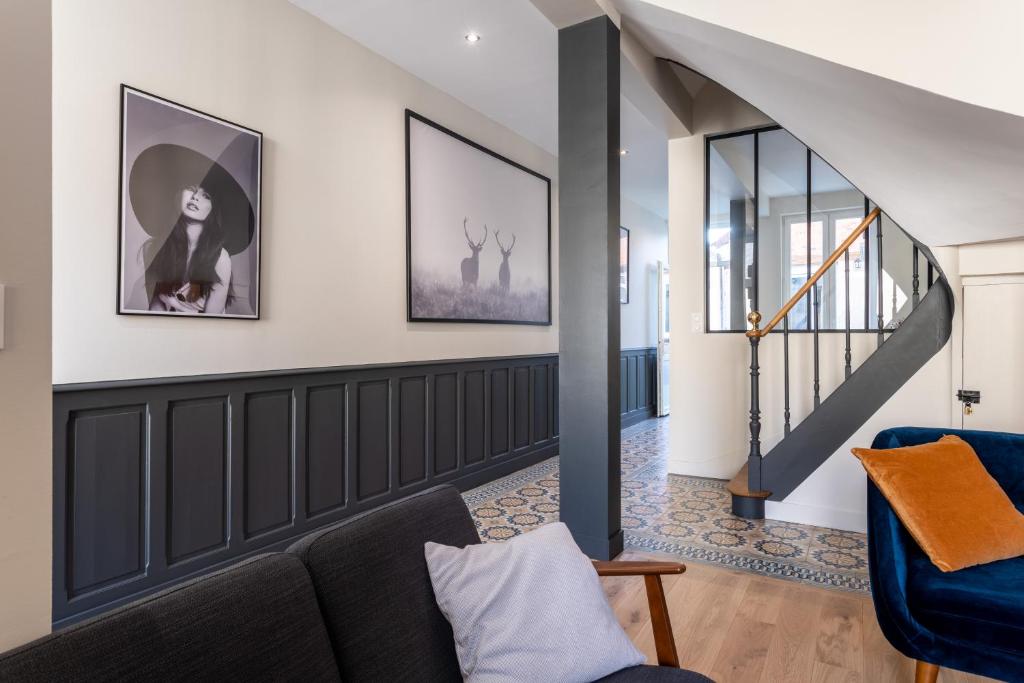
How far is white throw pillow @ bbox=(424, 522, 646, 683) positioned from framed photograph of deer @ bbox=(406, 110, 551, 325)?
8.98ft

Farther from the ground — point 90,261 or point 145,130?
point 145,130

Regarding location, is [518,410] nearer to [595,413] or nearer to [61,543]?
[595,413]

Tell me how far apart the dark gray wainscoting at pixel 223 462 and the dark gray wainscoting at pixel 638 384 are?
323 cm

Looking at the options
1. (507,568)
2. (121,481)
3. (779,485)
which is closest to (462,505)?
(507,568)

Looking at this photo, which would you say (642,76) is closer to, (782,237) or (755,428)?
(782,237)

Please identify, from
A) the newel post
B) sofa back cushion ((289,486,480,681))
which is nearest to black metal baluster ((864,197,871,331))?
the newel post

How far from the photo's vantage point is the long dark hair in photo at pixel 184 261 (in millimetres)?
2449

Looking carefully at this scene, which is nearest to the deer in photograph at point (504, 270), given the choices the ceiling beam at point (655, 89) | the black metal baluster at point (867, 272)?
the ceiling beam at point (655, 89)

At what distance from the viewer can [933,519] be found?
1765 millimetres

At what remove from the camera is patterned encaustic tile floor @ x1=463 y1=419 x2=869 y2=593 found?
2.77 meters

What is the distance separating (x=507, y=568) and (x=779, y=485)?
2.72m

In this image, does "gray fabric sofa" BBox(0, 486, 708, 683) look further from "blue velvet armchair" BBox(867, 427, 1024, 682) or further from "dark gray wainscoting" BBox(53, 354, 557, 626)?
"dark gray wainscoting" BBox(53, 354, 557, 626)

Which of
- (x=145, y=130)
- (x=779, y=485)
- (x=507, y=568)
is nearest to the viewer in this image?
(x=507, y=568)

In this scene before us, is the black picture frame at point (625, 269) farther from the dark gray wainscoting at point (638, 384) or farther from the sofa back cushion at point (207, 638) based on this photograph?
the sofa back cushion at point (207, 638)
